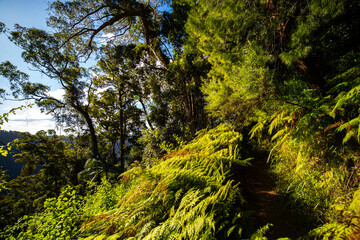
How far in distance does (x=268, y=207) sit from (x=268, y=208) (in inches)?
1.2

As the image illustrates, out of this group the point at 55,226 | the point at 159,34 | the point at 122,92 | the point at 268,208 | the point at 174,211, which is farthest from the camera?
the point at 122,92

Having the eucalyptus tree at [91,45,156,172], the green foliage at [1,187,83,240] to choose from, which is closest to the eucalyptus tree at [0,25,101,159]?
the eucalyptus tree at [91,45,156,172]

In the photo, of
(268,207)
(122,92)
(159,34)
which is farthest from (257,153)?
(122,92)

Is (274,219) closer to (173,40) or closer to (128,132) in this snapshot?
(173,40)

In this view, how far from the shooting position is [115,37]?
26.9 ft

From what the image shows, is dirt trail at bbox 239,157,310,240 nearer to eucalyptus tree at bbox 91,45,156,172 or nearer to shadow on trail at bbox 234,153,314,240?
shadow on trail at bbox 234,153,314,240

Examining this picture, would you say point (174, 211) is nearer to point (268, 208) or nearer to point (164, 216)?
point (164, 216)

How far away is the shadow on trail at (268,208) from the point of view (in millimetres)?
1883

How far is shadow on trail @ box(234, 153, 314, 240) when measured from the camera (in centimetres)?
188

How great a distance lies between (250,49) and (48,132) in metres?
18.0

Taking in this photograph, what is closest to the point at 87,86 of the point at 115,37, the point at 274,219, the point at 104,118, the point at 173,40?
the point at 104,118

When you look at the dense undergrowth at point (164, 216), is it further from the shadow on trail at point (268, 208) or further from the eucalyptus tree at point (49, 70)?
the eucalyptus tree at point (49, 70)

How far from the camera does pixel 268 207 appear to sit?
7.88 ft

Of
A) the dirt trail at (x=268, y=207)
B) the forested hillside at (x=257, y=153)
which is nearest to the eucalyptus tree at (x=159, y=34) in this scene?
the forested hillside at (x=257, y=153)
